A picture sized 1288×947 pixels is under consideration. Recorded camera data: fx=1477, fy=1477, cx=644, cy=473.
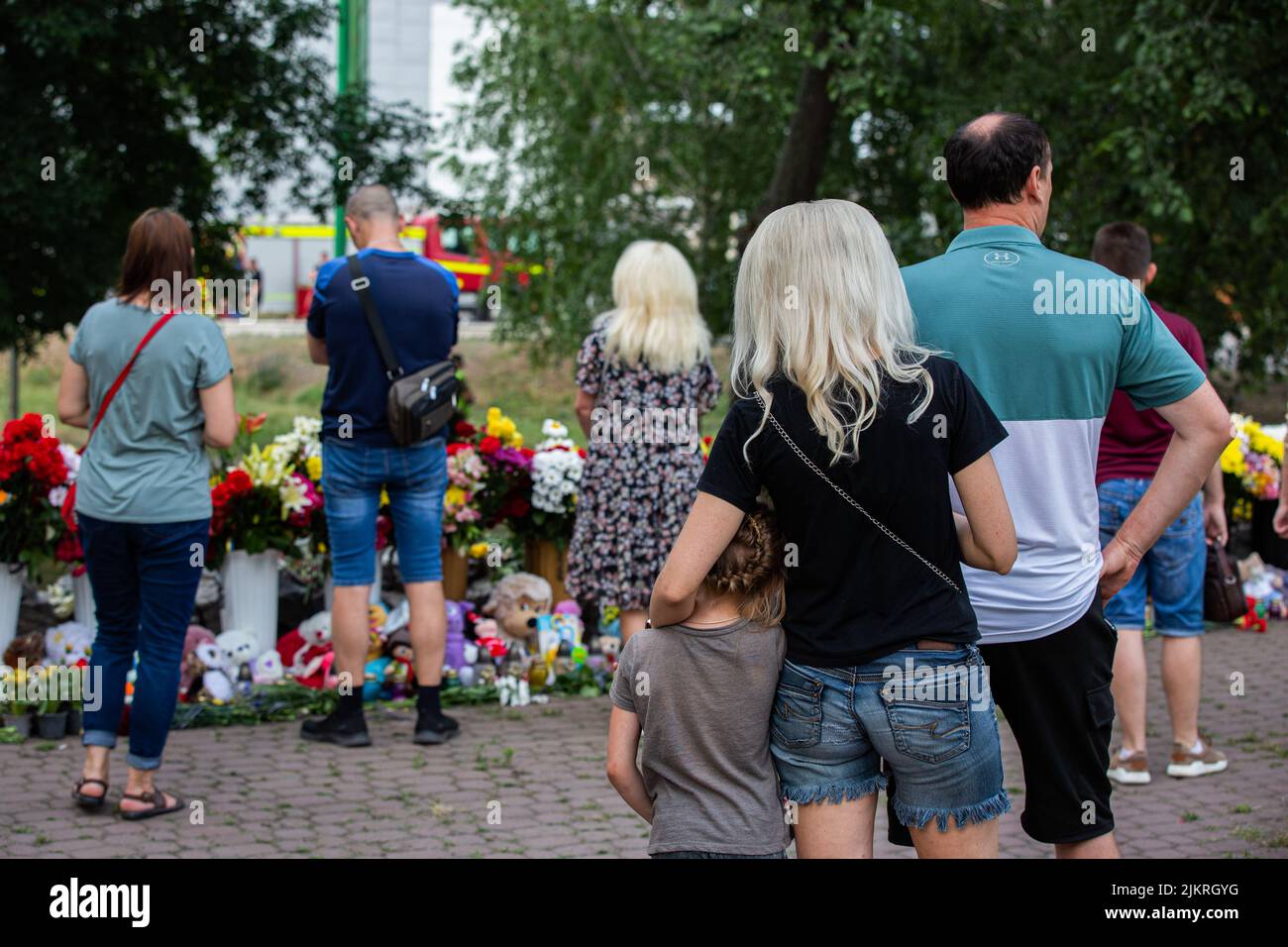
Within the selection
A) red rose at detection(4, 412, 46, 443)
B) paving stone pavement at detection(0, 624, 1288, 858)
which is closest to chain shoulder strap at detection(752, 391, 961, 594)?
paving stone pavement at detection(0, 624, 1288, 858)

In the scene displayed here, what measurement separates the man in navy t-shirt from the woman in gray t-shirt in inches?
32.0

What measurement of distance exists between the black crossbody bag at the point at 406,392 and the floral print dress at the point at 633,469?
661mm

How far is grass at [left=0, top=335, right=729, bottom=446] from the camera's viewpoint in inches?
896

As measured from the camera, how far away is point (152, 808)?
498 centimetres

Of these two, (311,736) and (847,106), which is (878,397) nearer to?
(311,736)

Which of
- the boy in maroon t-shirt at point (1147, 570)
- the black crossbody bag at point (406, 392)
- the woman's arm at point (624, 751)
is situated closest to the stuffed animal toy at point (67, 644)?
the black crossbody bag at point (406, 392)

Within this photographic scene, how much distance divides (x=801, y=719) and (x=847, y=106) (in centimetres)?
867

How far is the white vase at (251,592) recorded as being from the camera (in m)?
6.80

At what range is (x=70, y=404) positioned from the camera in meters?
4.95

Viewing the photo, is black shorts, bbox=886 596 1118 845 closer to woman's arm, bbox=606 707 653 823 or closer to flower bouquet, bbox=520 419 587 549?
woman's arm, bbox=606 707 653 823

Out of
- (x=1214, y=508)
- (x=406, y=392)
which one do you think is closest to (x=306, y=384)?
(x=406, y=392)

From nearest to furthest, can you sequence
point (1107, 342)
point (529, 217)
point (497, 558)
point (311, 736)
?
point (1107, 342)
point (311, 736)
point (497, 558)
point (529, 217)

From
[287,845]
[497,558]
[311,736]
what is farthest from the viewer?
[497,558]
